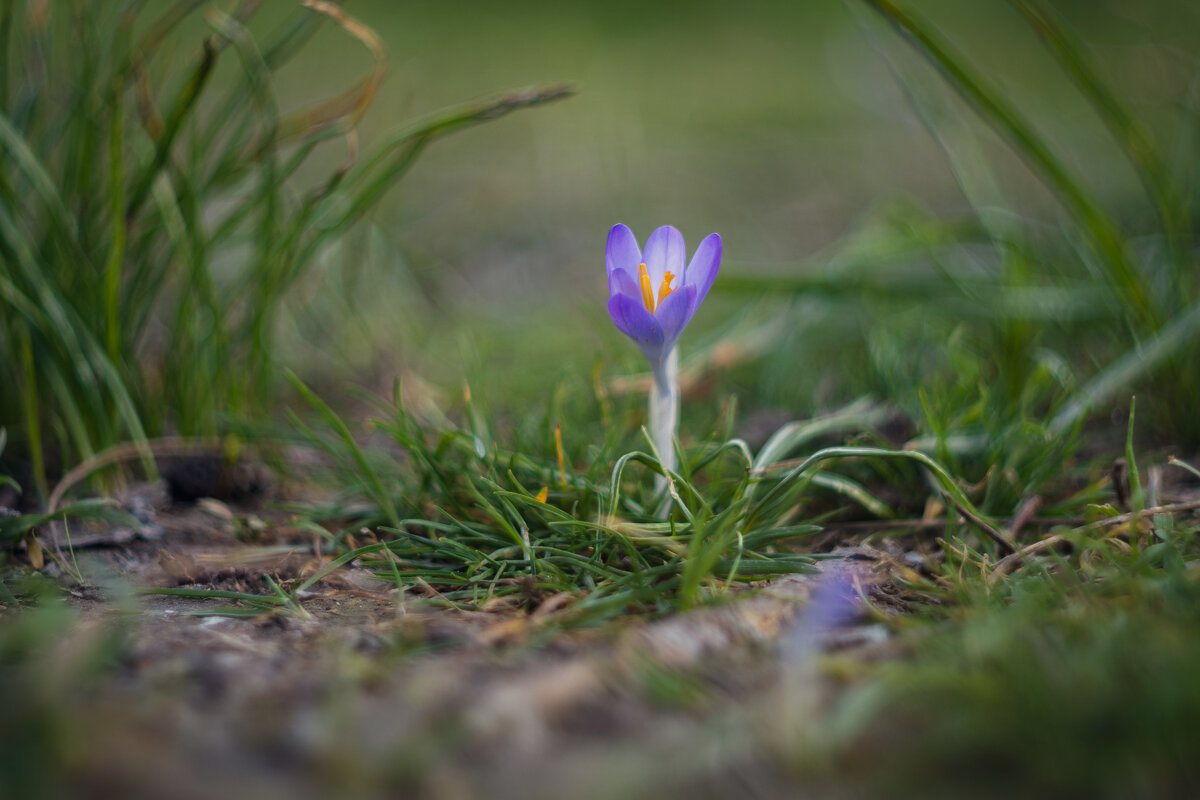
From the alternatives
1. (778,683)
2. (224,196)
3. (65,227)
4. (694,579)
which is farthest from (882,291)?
(65,227)

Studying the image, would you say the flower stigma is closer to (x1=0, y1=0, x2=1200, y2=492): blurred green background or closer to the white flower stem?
the white flower stem

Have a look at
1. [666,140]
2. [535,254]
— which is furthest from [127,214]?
[666,140]

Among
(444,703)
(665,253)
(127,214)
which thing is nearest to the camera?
(444,703)

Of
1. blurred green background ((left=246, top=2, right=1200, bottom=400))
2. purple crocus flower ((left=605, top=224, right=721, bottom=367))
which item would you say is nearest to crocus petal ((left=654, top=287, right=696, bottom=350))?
purple crocus flower ((left=605, top=224, right=721, bottom=367))

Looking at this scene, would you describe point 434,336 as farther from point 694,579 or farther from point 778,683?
point 778,683

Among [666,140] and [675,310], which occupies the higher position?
[666,140]

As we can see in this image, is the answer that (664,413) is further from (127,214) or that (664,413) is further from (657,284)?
(127,214)
